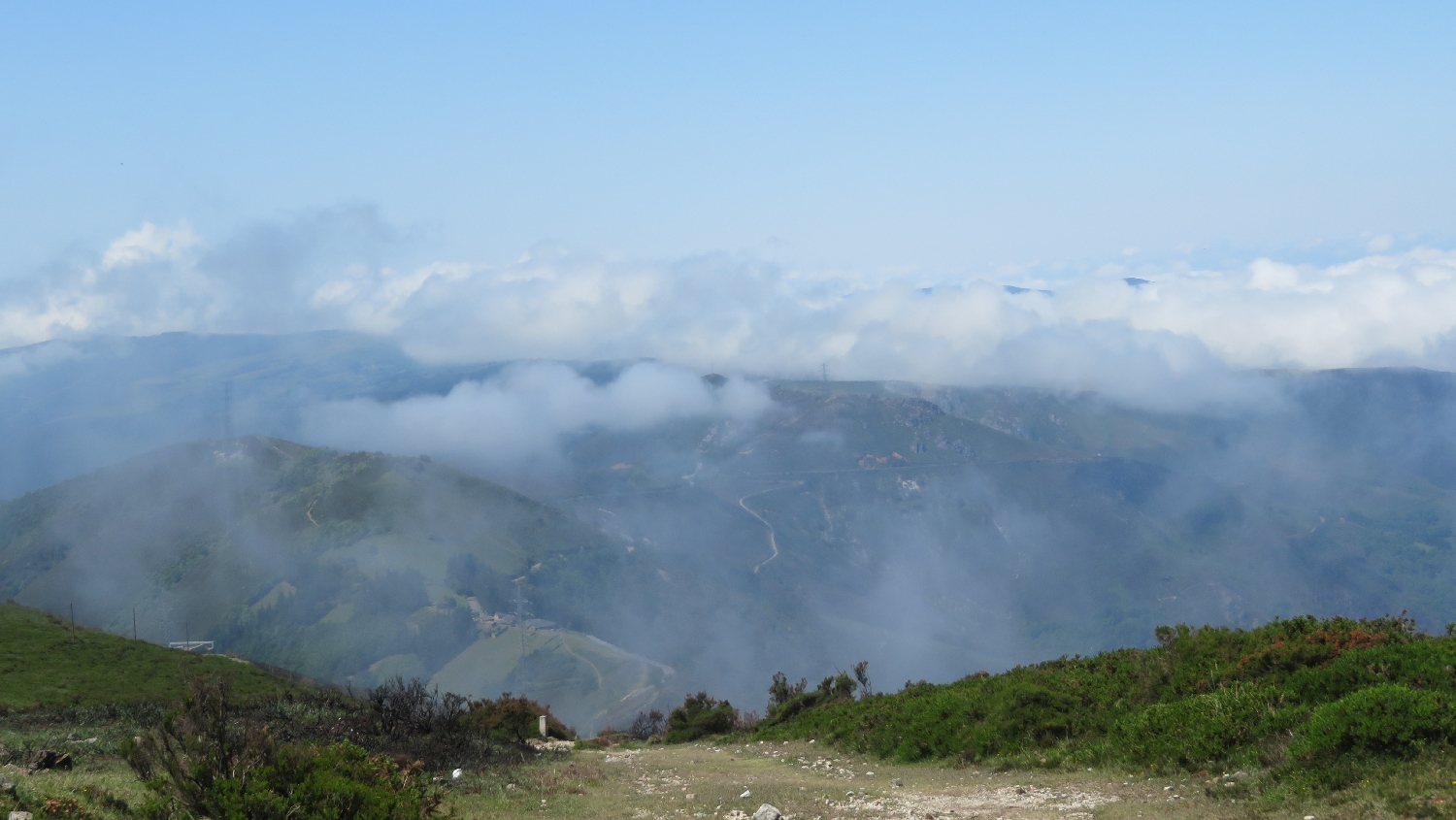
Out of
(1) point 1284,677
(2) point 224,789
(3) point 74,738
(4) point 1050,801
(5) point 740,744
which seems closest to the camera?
(2) point 224,789

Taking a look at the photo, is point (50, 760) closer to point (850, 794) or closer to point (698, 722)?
point (850, 794)

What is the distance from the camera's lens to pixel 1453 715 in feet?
42.5

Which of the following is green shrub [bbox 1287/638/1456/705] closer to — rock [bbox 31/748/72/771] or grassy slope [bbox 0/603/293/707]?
rock [bbox 31/748/72/771]

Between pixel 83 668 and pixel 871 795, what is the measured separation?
3605 inches

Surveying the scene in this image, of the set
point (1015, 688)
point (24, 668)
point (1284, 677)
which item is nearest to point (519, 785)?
point (1015, 688)

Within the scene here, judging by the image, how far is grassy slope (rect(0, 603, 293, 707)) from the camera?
7162 cm

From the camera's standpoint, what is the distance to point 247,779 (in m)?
11.7

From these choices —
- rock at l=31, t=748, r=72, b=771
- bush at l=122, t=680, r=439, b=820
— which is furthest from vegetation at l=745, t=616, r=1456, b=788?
rock at l=31, t=748, r=72, b=771

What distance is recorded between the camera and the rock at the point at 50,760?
57.6 feet

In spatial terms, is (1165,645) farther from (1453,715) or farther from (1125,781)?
(1453,715)

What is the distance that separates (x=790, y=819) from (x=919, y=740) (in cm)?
1023

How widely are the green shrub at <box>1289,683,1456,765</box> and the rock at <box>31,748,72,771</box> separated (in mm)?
21303

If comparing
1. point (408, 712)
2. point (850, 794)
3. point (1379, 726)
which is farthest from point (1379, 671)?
point (408, 712)

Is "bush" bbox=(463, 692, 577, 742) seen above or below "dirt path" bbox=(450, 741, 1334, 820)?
below
